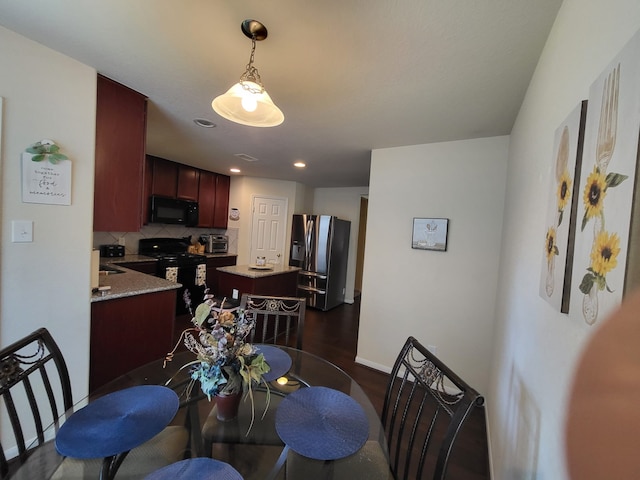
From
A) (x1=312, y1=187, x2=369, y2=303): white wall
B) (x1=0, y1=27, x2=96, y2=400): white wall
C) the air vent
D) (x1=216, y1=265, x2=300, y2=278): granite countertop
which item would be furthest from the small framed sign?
(x1=312, y1=187, x2=369, y2=303): white wall

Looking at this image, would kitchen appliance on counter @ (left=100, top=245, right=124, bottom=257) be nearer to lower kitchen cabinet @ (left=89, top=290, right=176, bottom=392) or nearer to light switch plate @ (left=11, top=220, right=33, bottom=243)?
lower kitchen cabinet @ (left=89, top=290, right=176, bottom=392)

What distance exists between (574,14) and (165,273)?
172 inches

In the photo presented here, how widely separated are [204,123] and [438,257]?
252 cm

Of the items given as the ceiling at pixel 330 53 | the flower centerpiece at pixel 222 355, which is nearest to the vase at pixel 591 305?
the flower centerpiece at pixel 222 355

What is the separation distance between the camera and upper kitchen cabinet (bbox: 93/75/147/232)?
170 centimetres

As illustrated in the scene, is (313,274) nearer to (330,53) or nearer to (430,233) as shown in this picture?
(430,233)

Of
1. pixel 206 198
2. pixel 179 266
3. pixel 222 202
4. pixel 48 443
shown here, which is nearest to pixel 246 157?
pixel 206 198

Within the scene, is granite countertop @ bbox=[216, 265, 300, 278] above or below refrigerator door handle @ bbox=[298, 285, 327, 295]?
above

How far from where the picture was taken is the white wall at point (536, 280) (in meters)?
0.63

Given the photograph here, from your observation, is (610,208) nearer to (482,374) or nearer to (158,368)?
(158,368)

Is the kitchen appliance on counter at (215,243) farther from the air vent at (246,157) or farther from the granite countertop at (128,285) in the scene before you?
the granite countertop at (128,285)

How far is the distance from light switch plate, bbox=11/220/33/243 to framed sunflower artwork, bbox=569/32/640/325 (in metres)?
2.36

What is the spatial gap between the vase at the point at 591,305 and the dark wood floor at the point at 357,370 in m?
1.65

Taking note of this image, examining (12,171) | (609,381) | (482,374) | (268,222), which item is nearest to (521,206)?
(609,381)
